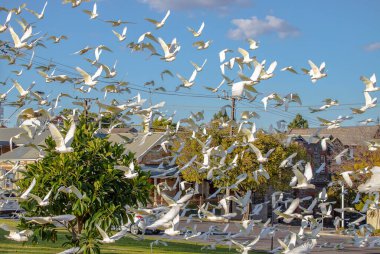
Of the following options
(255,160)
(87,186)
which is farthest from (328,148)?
(87,186)

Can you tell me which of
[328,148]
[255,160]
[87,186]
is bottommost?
[87,186]

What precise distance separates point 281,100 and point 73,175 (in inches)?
140

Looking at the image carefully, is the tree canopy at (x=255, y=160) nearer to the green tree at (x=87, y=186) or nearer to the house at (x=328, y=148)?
the house at (x=328, y=148)

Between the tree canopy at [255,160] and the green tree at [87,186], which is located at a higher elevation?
the tree canopy at [255,160]

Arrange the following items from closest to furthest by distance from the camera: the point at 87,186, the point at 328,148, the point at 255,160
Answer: the point at 87,186, the point at 255,160, the point at 328,148

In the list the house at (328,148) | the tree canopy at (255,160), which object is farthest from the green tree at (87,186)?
the house at (328,148)

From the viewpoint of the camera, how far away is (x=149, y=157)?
131ft

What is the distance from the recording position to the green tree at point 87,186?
8.25 metres

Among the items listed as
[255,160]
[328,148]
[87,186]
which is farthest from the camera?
[328,148]

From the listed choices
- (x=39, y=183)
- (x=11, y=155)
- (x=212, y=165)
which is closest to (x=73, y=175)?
(x=39, y=183)

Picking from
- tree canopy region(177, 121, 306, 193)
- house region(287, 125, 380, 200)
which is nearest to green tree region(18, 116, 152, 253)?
tree canopy region(177, 121, 306, 193)

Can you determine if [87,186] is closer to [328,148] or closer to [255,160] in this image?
[255,160]

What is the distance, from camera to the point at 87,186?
8.29 m

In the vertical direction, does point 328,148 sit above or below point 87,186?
above
